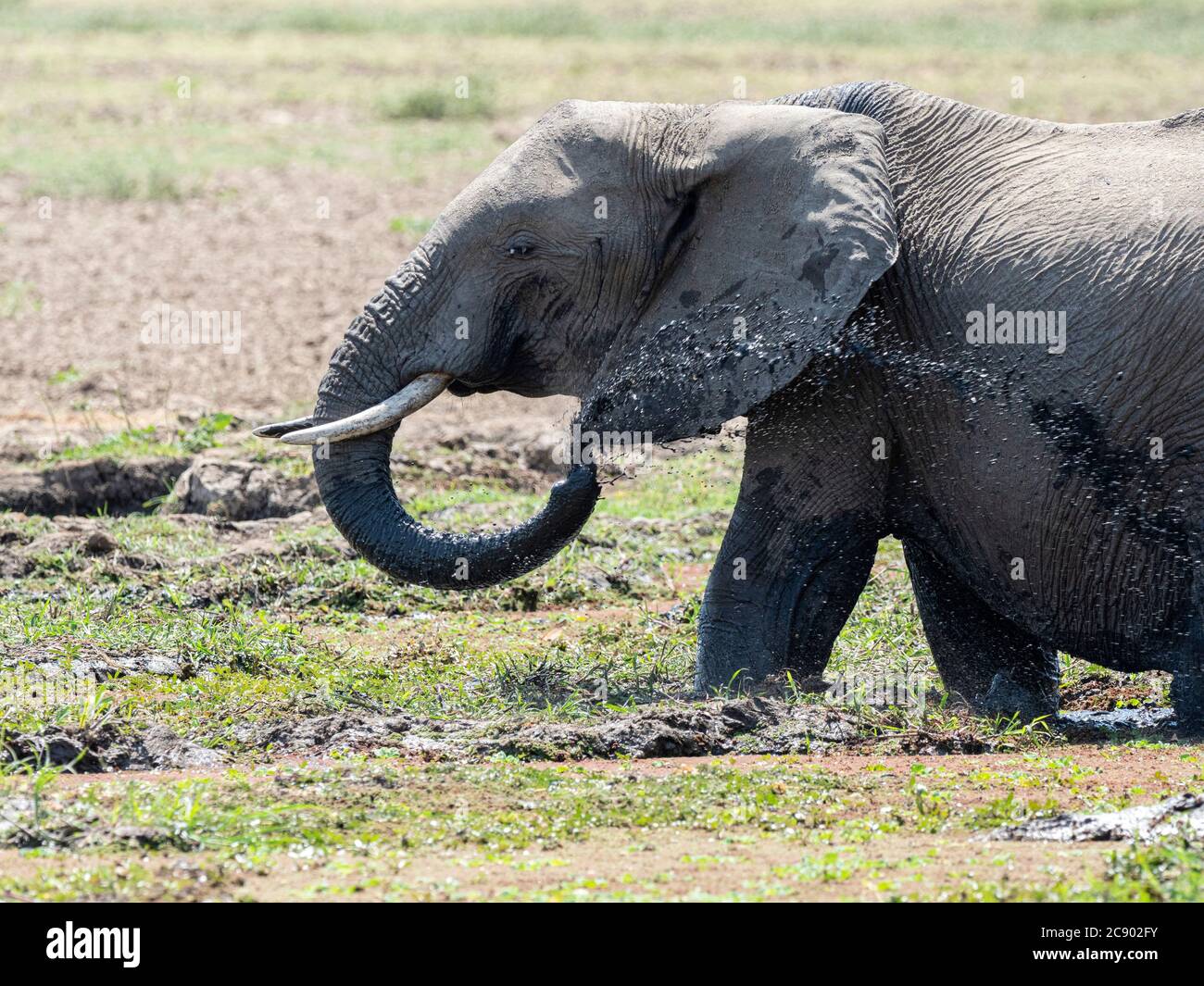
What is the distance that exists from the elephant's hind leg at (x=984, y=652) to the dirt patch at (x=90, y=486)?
17.0 ft

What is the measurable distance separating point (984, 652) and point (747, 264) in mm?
1906

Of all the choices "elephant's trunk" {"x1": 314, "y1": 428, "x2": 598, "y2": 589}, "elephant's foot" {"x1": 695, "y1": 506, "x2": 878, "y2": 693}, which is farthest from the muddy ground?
"elephant's trunk" {"x1": 314, "y1": 428, "x2": 598, "y2": 589}

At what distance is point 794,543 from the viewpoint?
272 inches

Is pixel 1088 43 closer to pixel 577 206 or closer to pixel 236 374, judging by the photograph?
pixel 236 374

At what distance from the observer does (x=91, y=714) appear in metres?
6.41

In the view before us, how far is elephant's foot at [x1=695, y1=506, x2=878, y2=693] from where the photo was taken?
691 cm

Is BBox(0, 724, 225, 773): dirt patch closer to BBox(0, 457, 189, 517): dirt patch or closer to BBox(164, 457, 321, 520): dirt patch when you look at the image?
BBox(164, 457, 321, 520): dirt patch

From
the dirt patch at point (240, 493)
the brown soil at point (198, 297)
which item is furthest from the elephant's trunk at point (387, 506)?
the brown soil at point (198, 297)

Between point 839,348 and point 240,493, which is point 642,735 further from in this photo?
point 240,493

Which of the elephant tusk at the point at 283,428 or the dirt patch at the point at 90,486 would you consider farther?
the dirt patch at the point at 90,486

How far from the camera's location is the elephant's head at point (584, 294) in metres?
6.60

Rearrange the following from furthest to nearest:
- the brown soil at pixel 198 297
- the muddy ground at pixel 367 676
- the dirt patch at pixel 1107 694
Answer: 1. the brown soil at pixel 198 297
2. the dirt patch at pixel 1107 694
3. the muddy ground at pixel 367 676

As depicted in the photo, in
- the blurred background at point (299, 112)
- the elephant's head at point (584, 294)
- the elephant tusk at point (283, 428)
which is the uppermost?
the blurred background at point (299, 112)

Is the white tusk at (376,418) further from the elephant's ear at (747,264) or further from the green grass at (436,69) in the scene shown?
the green grass at (436,69)
